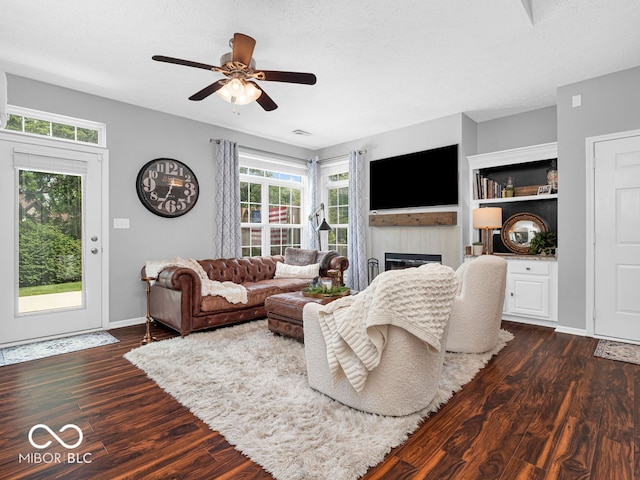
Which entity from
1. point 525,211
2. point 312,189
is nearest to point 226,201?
point 312,189

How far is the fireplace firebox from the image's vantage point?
194 inches

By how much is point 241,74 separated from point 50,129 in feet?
8.36

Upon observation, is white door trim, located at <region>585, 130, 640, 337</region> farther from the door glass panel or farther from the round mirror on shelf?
the door glass panel

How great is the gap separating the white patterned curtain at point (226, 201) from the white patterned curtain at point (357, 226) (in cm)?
191

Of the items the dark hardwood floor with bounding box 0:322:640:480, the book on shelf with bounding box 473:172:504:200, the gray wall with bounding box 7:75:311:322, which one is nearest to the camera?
the dark hardwood floor with bounding box 0:322:640:480

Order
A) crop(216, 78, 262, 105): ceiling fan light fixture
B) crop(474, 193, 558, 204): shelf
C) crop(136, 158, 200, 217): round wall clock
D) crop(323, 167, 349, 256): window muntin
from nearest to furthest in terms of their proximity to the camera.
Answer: crop(216, 78, 262, 105): ceiling fan light fixture, crop(474, 193, 558, 204): shelf, crop(136, 158, 200, 217): round wall clock, crop(323, 167, 349, 256): window muntin

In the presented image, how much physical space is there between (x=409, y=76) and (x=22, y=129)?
13.5ft

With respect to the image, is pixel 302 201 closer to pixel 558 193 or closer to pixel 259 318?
pixel 259 318

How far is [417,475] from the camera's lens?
152 cm

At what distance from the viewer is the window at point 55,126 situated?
138 inches

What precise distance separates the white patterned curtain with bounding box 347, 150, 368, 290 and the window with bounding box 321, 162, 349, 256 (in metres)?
0.39

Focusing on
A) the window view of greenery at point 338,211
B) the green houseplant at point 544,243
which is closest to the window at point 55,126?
the window view of greenery at point 338,211

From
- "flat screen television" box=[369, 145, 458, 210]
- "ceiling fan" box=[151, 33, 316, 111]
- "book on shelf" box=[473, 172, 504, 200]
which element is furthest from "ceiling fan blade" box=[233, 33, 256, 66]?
"book on shelf" box=[473, 172, 504, 200]

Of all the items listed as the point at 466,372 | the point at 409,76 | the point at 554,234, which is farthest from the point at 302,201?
the point at 466,372
